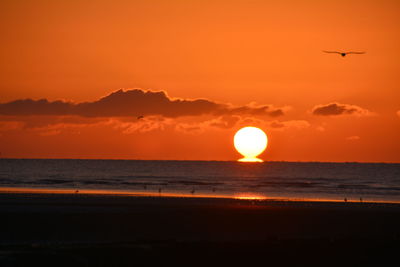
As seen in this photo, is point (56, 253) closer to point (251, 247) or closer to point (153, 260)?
point (153, 260)

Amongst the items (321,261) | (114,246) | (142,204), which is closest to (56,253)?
(114,246)

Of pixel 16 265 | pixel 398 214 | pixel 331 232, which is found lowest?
pixel 16 265

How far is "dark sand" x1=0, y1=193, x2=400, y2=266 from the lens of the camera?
2633 cm

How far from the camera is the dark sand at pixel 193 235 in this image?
2633 cm

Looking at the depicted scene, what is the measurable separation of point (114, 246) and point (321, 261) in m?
8.81

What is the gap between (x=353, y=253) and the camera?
1113 inches

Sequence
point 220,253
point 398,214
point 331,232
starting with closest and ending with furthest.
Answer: point 220,253, point 331,232, point 398,214

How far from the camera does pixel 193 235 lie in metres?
35.0

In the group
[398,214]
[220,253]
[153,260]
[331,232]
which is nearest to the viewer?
[153,260]

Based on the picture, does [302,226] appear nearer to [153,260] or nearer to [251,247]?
[251,247]

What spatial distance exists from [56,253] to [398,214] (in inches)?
1172

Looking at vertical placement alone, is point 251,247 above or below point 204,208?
below

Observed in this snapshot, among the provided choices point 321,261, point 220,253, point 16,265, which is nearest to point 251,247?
point 220,253

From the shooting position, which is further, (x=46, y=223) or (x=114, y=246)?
(x=46, y=223)
